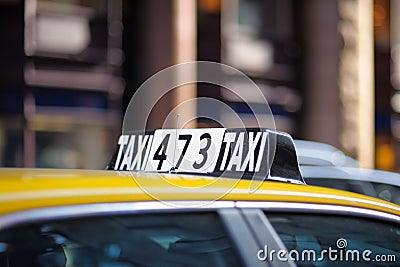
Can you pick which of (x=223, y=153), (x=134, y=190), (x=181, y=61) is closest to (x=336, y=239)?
(x=223, y=153)

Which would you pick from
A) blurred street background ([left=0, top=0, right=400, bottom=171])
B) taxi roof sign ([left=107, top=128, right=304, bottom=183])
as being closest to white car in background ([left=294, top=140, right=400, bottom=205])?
taxi roof sign ([left=107, top=128, right=304, bottom=183])

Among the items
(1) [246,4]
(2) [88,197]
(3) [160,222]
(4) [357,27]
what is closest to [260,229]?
(3) [160,222]

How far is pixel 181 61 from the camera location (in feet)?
42.9

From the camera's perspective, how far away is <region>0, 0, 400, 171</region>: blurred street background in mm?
12047

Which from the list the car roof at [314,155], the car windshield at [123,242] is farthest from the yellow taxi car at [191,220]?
the car roof at [314,155]

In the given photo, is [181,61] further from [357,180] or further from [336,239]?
[336,239]

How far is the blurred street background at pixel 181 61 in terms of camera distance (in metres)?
12.0

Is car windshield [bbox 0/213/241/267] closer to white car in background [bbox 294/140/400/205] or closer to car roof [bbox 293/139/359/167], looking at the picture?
white car in background [bbox 294/140/400/205]

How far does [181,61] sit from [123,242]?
10886mm

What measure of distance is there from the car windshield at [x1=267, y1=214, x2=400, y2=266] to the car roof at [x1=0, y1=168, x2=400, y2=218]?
6cm

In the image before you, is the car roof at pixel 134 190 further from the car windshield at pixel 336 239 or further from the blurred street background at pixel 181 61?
the blurred street background at pixel 181 61

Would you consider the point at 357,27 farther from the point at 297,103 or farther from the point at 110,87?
the point at 110,87

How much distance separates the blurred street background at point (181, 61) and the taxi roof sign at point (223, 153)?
7.92 m

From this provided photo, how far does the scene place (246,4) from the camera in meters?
15.5
